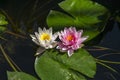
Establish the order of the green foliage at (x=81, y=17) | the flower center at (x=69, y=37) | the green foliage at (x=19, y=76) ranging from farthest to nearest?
the green foliage at (x=81, y=17), the flower center at (x=69, y=37), the green foliage at (x=19, y=76)

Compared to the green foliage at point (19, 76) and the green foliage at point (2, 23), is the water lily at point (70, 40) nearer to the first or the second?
the green foliage at point (19, 76)

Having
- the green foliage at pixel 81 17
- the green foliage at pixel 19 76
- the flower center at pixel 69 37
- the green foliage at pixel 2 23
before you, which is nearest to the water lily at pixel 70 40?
the flower center at pixel 69 37

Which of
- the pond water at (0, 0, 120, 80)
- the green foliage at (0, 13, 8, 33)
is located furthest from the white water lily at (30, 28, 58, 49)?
the green foliage at (0, 13, 8, 33)

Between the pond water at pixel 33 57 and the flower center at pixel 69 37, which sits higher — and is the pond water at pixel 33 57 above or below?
below

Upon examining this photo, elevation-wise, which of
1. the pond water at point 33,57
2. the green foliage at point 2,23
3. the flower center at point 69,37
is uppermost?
the green foliage at point 2,23

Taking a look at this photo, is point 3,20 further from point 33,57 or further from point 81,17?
point 81,17

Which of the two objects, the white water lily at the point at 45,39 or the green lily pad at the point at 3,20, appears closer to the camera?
the white water lily at the point at 45,39
